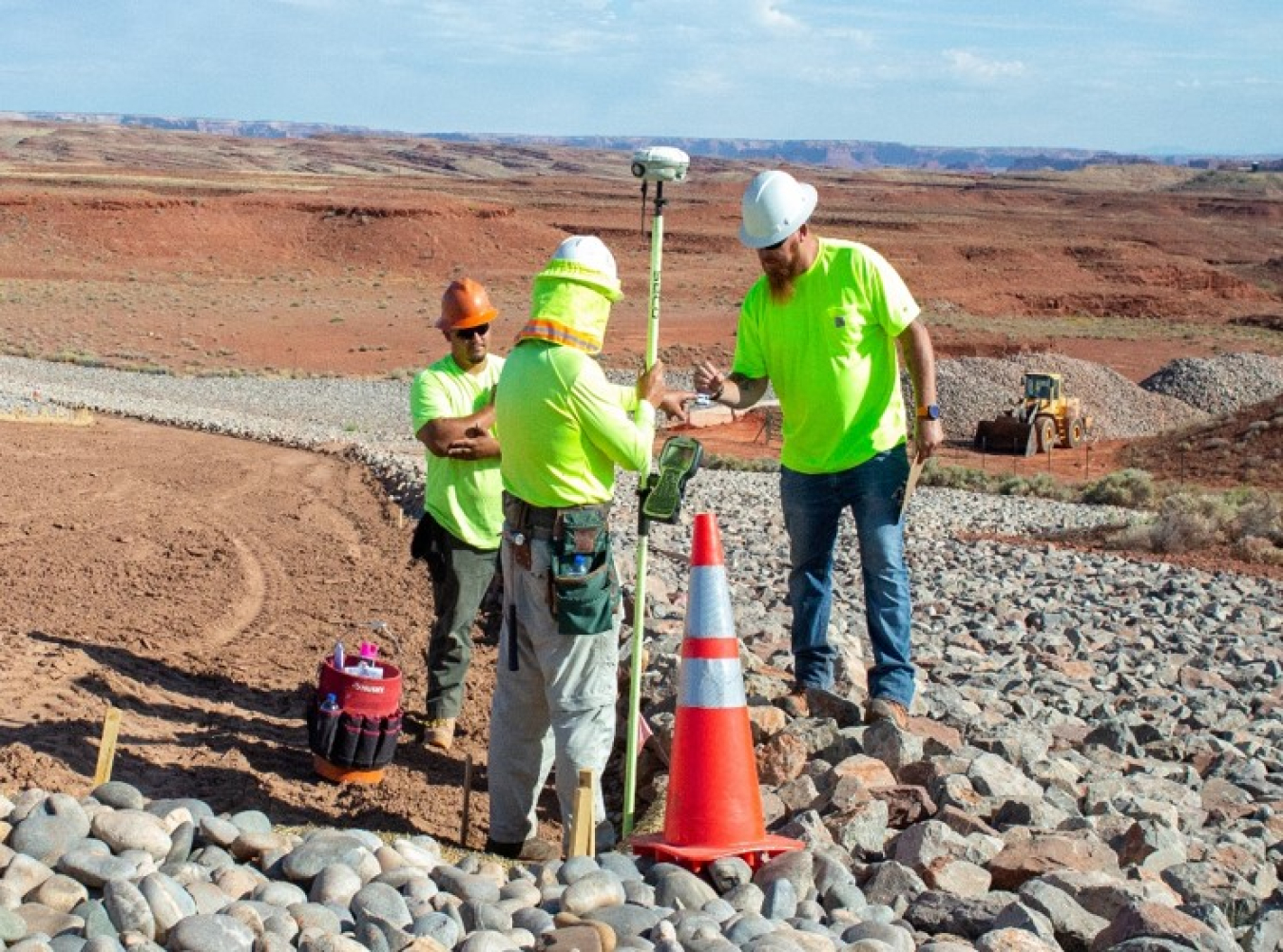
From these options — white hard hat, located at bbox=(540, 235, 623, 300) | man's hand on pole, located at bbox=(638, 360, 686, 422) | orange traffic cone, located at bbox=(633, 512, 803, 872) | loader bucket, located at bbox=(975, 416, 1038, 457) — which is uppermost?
white hard hat, located at bbox=(540, 235, 623, 300)

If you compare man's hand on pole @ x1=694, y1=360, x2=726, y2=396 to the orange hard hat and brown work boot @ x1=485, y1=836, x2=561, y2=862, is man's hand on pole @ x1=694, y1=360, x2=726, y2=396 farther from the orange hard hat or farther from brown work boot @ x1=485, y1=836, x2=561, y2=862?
brown work boot @ x1=485, y1=836, x2=561, y2=862

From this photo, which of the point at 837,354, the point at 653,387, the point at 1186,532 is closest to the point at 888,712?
the point at 837,354

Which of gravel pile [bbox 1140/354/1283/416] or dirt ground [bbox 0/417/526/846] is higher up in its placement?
dirt ground [bbox 0/417/526/846]

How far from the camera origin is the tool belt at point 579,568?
518 cm

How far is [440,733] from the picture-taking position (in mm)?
7168

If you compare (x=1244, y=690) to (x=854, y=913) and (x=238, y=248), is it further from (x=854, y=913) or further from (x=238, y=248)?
(x=238, y=248)

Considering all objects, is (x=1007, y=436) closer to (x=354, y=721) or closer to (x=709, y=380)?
(x=709, y=380)

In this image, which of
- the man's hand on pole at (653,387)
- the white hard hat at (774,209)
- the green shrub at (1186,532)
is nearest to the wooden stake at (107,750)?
the man's hand on pole at (653,387)

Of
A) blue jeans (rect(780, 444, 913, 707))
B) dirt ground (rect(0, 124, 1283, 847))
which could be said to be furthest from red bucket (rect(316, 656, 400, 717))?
blue jeans (rect(780, 444, 913, 707))

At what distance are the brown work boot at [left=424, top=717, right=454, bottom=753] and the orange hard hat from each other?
1.75 metres

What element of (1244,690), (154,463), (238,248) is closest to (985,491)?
(154,463)

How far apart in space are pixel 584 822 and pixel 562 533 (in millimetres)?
922

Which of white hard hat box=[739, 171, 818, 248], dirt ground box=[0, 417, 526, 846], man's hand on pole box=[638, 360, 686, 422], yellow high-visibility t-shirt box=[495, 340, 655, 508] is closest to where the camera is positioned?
yellow high-visibility t-shirt box=[495, 340, 655, 508]

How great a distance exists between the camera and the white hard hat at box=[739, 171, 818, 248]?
19.8 feet
